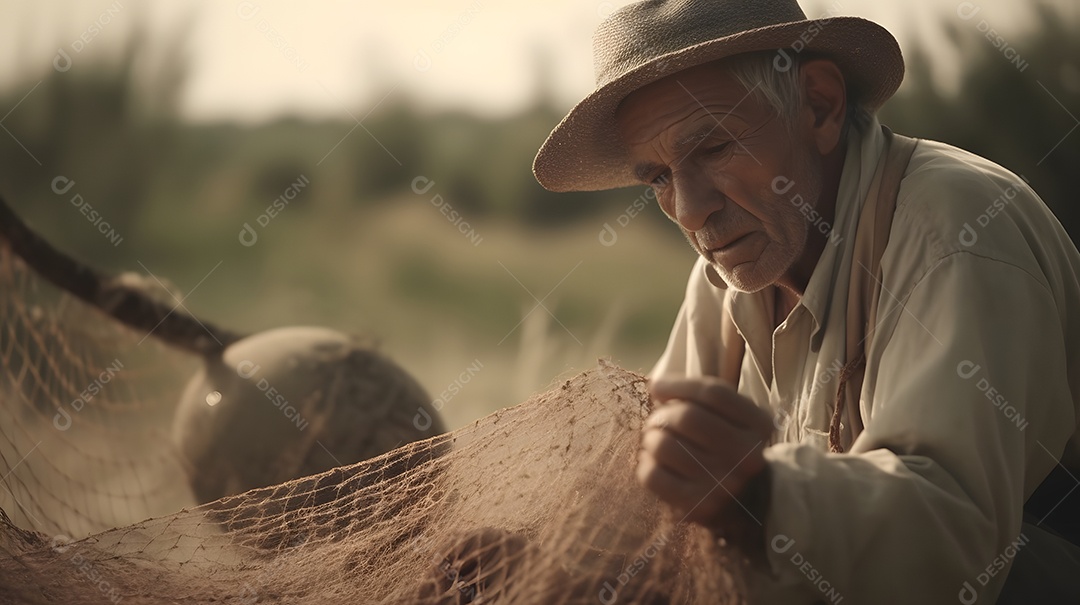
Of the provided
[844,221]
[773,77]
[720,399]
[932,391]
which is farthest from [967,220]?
[720,399]

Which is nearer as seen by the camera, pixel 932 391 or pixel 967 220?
pixel 932 391

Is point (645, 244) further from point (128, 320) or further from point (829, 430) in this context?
point (829, 430)

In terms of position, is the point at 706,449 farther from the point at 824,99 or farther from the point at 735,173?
the point at 824,99

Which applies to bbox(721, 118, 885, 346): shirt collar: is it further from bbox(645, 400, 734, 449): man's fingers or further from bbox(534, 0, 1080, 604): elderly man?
bbox(645, 400, 734, 449): man's fingers

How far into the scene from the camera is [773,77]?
5.49 feet

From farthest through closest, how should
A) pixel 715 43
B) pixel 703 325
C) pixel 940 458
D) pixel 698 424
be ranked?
pixel 703 325
pixel 715 43
pixel 940 458
pixel 698 424

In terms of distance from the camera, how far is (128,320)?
2.98 meters

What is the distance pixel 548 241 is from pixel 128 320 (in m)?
2.84

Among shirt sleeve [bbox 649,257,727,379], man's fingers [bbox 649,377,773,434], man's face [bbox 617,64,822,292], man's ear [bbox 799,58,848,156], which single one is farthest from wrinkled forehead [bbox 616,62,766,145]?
man's fingers [bbox 649,377,773,434]

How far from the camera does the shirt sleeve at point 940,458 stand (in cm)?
114

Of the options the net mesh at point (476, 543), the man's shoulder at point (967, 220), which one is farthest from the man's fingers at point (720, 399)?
the man's shoulder at point (967, 220)

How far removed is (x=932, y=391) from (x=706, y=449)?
44 cm

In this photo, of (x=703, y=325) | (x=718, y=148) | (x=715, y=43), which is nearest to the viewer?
(x=715, y=43)

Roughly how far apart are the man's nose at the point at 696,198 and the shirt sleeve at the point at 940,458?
16.5 inches
